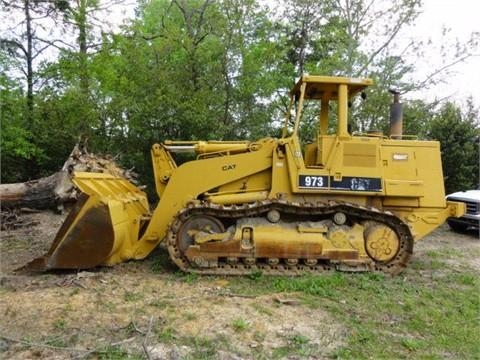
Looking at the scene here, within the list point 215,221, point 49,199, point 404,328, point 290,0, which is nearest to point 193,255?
point 215,221

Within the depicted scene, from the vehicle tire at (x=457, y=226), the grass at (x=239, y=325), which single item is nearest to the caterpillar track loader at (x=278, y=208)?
the grass at (x=239, y=325)

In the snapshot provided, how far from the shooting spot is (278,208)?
20.7ft

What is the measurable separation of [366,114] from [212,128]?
499 centimetres

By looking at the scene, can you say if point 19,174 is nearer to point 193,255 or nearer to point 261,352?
point 193,255

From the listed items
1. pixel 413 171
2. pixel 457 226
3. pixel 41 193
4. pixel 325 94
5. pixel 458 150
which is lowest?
pixel 457 226

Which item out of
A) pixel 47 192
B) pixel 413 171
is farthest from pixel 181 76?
pixel 413 171

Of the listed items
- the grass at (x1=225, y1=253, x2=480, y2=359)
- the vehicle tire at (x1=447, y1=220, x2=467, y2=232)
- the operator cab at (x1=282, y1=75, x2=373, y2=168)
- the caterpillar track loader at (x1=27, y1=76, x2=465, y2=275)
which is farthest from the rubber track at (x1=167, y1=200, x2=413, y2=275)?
the vehicle tire at (x1=447, y1=220, x2=467, y2=232)

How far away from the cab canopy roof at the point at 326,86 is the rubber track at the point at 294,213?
1.79 m

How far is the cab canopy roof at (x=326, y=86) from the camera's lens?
265 inches

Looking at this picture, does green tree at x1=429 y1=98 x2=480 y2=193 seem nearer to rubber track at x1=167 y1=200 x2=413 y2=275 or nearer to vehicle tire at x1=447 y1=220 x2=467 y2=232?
vehicle tire at x1=447 y1=220 x2=467 y2=232

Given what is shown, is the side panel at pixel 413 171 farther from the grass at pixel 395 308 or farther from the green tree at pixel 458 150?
the green tree at pixel 458 150

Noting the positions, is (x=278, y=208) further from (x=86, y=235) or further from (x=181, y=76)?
(x=181, y=76)

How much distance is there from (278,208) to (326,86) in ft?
6.83

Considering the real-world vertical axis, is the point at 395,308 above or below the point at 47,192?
below
